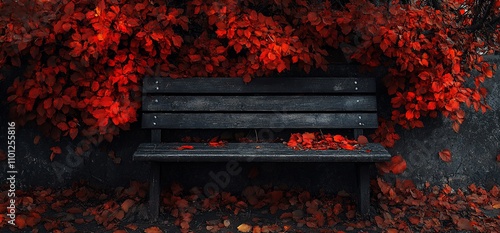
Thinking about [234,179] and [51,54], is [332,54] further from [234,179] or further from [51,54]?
[51,54]

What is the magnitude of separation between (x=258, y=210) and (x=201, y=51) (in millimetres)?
1154

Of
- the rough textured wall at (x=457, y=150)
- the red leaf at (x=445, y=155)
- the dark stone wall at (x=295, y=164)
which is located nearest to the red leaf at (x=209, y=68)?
the dark stone wall at (x=295, y=164)

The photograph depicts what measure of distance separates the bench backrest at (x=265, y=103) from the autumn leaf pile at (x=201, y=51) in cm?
10

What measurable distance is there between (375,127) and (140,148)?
156cm

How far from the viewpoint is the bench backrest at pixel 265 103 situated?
12.1 ft

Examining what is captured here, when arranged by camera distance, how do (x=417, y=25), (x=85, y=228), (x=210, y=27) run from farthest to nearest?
(x=210, y=27), (x=417, y=25), (x=85, y=228)

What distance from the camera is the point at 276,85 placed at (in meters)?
3.72

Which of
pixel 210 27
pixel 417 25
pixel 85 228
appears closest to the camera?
pixel 85 228

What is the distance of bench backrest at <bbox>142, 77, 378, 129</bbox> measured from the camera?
3.67m

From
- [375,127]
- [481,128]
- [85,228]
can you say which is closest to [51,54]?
[85,228]

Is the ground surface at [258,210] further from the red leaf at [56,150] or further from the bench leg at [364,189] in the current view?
the red leaf at [56,150]

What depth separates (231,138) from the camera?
12.7 ft

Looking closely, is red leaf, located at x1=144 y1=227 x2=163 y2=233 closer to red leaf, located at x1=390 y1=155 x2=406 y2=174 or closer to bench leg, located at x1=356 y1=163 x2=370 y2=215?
bench leg, located at x1=356 y1=163 x2=370 y2=215

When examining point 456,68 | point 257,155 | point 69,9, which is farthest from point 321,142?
point 69,9
